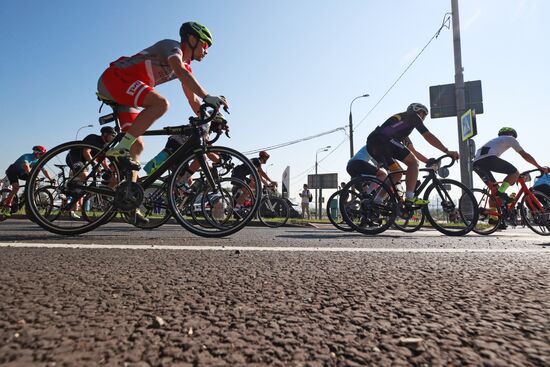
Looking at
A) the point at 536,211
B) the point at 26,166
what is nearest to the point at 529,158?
the point at 536,211

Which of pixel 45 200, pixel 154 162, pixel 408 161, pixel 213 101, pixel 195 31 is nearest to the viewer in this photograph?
pixel 213 101

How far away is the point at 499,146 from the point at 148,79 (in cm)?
650

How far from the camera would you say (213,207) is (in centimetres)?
350

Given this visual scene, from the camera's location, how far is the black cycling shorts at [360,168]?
624 centimetres

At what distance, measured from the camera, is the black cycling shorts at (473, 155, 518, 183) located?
20.9 ft

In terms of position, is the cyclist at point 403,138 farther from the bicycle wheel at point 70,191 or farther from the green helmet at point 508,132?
the bicycle wheel at point 70,191

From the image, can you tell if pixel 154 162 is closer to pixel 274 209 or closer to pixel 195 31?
pixel 195 31

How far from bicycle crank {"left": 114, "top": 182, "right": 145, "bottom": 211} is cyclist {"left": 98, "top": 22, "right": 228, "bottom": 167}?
0.23 m

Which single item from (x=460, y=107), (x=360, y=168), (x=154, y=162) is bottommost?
(x=154, y=162)

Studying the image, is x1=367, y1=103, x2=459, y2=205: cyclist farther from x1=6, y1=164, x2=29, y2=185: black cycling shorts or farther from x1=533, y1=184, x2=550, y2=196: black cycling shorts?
x1=6, y1=164, x2=29, y2=185: black cycling shorts

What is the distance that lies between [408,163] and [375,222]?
3.31 feet

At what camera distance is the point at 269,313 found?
0.87 metres

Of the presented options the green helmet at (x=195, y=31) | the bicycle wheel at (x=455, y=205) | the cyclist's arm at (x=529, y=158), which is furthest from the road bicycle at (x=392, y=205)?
the green helmet at (x=195, y=31)

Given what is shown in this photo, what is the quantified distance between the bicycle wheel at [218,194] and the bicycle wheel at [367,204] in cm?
197
